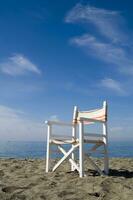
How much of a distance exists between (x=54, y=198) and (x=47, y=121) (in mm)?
2470

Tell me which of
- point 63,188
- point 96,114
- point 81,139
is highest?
point 96,114

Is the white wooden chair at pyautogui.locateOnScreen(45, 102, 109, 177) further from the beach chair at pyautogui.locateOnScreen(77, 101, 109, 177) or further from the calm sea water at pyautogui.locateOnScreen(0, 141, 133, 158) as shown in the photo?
the calm sea water at pyautogui.locateOnScreen(0, 141, 133, 158)

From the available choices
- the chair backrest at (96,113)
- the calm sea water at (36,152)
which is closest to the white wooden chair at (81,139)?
the chair backrest at (96,113)

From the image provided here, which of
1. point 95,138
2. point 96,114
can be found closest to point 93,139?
point 95,138

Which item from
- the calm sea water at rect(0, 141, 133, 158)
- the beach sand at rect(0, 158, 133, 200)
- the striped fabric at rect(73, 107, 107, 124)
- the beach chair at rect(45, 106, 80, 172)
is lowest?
the beach sand at rect(0, 158, 133, 200)

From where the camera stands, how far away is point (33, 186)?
14.8 feet

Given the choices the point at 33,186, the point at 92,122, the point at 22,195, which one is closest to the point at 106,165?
the point at 92,122

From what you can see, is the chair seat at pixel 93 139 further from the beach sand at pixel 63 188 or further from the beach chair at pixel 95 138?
the beach sand at pixel 63 188

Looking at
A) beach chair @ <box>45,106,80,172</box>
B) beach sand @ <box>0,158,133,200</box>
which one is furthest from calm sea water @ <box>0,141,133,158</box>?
beach sand @ <box>0,158,133,200</box>

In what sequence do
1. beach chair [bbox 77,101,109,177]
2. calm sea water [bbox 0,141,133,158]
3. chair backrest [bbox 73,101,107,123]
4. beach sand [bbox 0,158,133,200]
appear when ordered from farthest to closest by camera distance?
calm sea water [bbox 0,141,133,158] < chair backrest [bbox 73,101,107,123] < beach chair [bbox 77,101,109,177] < beach sand [bbox 0,158,133,200]

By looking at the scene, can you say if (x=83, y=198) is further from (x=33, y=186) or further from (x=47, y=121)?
(x=47, y=121)

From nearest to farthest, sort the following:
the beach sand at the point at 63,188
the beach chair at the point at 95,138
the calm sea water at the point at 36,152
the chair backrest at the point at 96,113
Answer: the beach sand at the point at 63,188, the beach chair at the point at 95,138, the chair backrest at the point at 96,113, the calm sea water at the point at 36,152

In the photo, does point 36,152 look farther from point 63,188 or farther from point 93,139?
point 63,188

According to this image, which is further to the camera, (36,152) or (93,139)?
(36,152)
